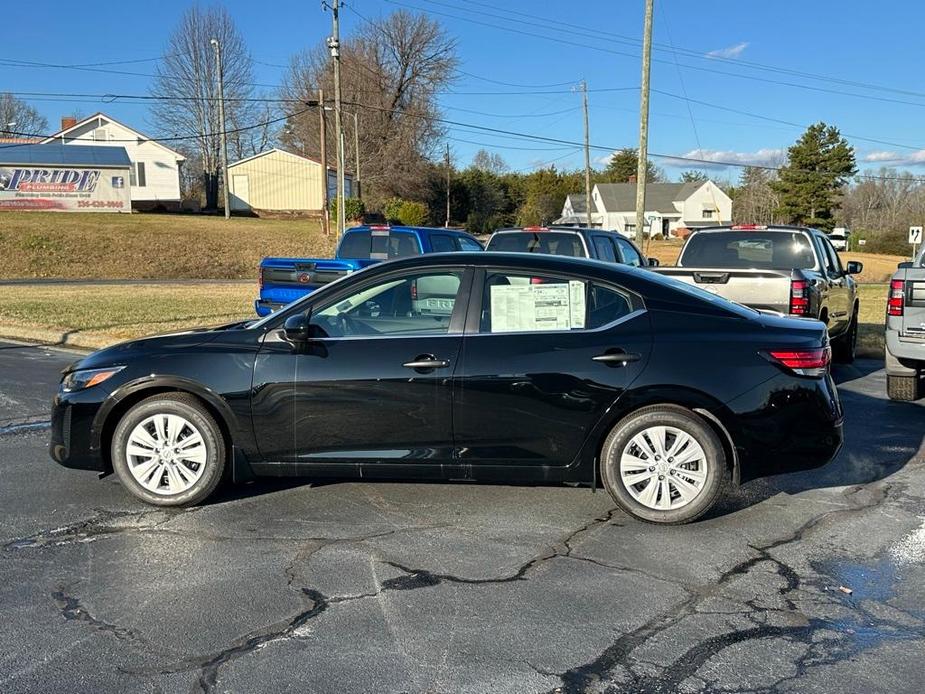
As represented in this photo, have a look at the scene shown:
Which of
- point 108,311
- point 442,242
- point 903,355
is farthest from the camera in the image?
point 108,311

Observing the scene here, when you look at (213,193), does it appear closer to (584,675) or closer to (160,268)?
(160,268)

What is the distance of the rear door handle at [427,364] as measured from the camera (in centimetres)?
492

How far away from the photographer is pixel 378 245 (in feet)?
42.7

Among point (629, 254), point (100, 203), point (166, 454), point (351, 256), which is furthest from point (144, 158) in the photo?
point (166, 454)

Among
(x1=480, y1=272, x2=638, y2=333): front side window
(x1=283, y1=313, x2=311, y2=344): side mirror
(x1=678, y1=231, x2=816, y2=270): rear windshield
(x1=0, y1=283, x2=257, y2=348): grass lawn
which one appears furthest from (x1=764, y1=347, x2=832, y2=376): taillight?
(x1=0, y1=283, x2=257, y2=348): grass lawn

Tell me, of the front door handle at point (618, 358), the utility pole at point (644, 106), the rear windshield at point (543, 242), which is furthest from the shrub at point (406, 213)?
the front door handle at point (618, 358)

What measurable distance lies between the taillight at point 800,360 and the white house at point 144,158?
2223 inches

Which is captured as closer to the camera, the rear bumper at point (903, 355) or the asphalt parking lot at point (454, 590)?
the asphalt parking lot at point (454, 590)

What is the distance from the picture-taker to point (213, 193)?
5909 cm

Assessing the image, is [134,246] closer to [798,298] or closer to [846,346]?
[846,346]

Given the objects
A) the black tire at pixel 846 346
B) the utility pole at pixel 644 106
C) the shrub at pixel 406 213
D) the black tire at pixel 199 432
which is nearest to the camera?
the black tire at pixel 199 432

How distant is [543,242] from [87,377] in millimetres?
8062

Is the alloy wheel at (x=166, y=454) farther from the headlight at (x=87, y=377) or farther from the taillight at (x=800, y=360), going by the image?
the taillight at (x=800, y=360)

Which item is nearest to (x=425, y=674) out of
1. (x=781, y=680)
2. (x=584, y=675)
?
(x=584, y=675)
